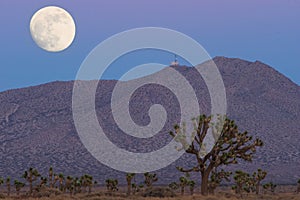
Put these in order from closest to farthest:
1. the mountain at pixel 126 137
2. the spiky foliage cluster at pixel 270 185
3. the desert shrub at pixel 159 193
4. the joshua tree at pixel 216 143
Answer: the joshua tree at pixel 216 143 → the desert shrub at pixel 159 193 → the spiky foliage cluster at pixel 270 185 → the mountain at pixel 126 137

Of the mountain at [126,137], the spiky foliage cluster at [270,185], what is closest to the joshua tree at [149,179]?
the spiky foliage cluster at [270,185]

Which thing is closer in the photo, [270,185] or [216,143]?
[216,143]

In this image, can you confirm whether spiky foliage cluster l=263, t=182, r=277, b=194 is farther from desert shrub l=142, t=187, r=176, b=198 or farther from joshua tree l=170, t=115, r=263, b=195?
joshua tree l=170, t=115, r=263, b=195

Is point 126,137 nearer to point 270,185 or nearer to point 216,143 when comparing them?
point 270,185

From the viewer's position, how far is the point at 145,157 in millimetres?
145750

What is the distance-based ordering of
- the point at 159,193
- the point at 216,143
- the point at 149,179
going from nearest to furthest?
the point at 216,143 < the point at 159,193 < the point at 149,179

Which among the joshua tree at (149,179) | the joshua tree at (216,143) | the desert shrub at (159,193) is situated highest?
the joshua tree at (216,143)

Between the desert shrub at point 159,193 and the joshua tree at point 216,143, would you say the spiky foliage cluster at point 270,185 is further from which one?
the joshua tree at point 216,143

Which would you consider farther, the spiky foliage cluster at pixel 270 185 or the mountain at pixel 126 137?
the mountain at pixel 126 137

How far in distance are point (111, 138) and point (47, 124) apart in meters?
31.5

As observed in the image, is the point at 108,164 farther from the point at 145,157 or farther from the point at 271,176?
the point at 271,176

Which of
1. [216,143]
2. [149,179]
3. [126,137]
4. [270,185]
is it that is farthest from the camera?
[126,137]

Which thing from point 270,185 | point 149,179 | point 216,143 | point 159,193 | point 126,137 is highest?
point 126,137

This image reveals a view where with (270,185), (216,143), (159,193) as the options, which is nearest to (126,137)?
(270,185)
